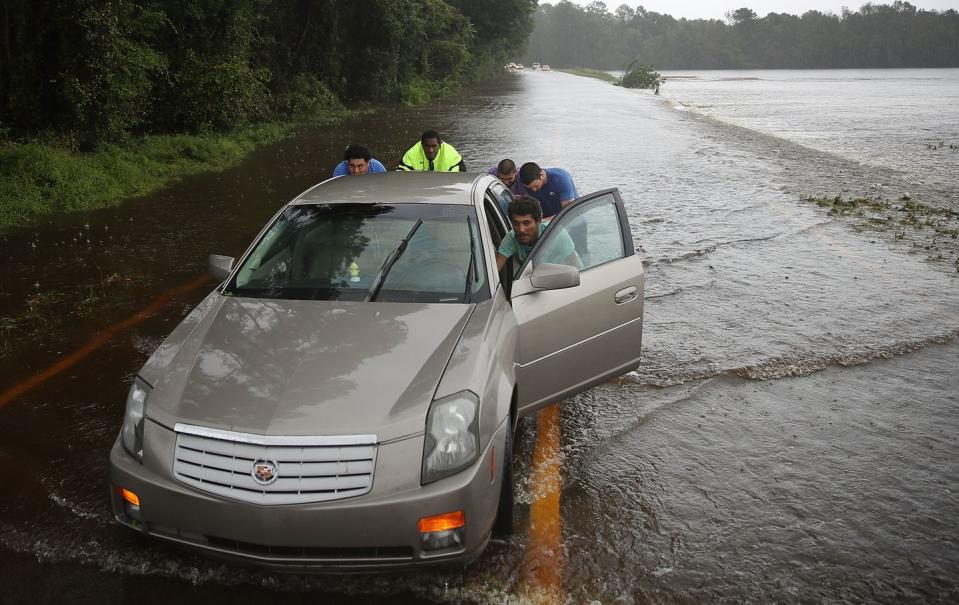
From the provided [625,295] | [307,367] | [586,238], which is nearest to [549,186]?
[586,238]

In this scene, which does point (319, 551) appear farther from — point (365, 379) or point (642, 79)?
point (642, 79)

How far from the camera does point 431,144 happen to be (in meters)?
9.38

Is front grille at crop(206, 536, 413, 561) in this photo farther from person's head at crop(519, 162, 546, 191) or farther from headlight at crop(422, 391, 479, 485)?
person's head at crop(519, 162, 546, 191)

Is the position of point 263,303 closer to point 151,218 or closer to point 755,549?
point 755,549

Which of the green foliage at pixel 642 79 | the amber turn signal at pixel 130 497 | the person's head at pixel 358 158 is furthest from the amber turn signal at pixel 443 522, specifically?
the green foliage at pixel 642 79

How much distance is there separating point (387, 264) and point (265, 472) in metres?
1.63

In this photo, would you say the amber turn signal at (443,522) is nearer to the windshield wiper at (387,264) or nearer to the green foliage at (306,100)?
the windshield wiper at (387,264)

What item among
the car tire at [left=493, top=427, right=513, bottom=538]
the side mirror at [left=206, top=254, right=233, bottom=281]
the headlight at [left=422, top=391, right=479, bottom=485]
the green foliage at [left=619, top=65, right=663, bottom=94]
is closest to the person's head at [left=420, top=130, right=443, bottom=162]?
the side mirror at [left=206, top=254, right=233, bottom=281]

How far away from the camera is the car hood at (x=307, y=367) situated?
329cm

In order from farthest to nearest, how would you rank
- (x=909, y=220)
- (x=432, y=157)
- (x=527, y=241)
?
(x=909, y=220) < (x=432, y=157) < (x=527, y=241)

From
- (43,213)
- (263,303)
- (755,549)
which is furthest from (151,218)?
(755,549)

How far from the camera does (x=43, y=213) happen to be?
11867 mm

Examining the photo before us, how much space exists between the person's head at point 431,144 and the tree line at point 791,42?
14910cm

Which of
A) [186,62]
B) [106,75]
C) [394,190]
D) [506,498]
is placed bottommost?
[506,498]
